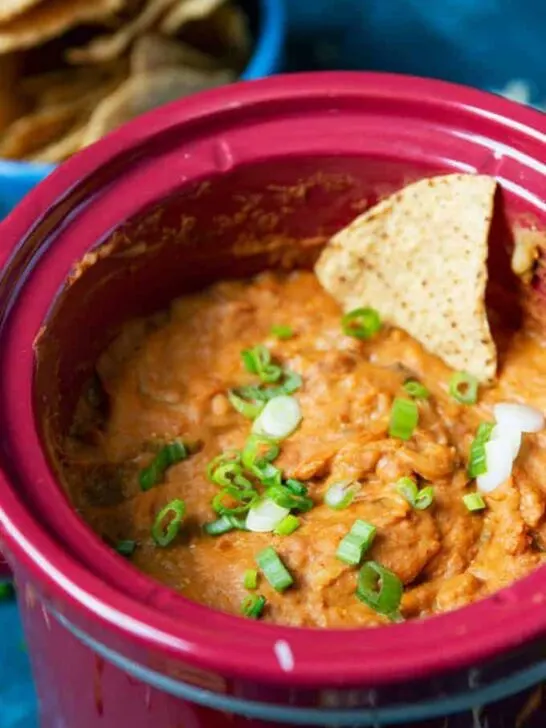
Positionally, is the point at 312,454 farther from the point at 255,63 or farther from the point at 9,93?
the point at 9,93

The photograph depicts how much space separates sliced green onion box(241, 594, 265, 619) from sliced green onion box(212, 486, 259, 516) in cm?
12

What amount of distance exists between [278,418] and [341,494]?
0.42 ft

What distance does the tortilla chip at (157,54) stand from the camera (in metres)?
1.78

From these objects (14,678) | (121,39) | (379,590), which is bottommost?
(14,678)

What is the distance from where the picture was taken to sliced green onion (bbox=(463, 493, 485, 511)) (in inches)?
43.6

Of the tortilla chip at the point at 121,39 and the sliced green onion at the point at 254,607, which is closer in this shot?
the sliced green onion at the point at 254,607

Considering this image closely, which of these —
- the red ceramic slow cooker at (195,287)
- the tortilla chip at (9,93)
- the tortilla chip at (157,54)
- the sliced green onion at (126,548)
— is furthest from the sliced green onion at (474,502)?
the tortilla chip at (9,93)

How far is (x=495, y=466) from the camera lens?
1.13 meters

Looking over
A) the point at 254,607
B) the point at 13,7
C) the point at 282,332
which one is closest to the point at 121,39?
the point at 13,7

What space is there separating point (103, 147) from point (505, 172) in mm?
429

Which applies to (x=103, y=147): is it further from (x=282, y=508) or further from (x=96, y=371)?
(x=282, y=508)

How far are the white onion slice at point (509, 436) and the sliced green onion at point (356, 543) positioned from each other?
0.59 feet

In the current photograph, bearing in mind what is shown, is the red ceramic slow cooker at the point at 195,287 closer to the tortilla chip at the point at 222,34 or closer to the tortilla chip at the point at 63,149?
the tortilla chip at the point at 63,149

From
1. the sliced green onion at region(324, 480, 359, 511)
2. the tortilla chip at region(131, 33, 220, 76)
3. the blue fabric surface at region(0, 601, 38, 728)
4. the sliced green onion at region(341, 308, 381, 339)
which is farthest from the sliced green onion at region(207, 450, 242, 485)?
the tortilla chip at region(131, 33, 220, 76)
